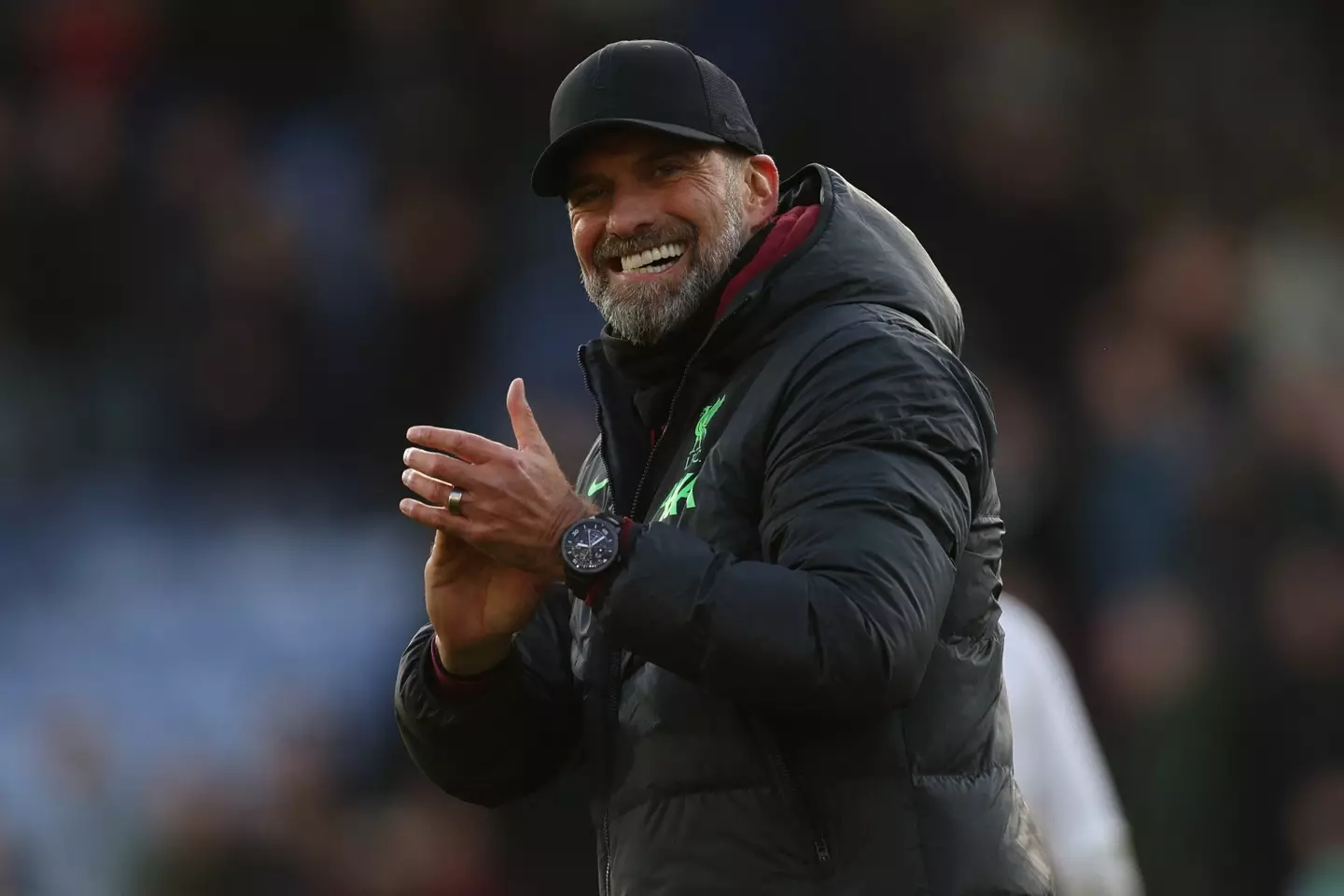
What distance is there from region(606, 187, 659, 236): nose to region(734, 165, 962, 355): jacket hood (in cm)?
24

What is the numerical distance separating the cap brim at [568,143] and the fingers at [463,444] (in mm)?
538

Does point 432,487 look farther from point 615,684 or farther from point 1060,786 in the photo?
point 1060,786

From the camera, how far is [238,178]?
743cm

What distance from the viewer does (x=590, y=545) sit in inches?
91.4

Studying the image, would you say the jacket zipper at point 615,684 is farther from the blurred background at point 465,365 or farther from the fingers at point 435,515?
the blurred background at point 465,365

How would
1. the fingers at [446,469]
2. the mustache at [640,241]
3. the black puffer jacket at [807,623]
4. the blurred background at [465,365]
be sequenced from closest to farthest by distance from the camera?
the black puffer jacket at [807,623], the fingers at [446,469], the mustache at [640,241], the blurred background at [465,365]

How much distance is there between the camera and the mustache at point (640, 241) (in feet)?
9.21

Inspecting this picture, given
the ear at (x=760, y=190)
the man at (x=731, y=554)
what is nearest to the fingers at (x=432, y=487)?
the man at (x=731, y=554)

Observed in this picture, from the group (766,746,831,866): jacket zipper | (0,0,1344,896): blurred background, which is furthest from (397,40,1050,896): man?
(0,0,1344,896): blurred background

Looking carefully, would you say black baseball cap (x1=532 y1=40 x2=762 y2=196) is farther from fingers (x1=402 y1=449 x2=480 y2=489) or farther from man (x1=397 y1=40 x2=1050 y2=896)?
fingers (x1=402 y1=449 x2=480 y2=489)

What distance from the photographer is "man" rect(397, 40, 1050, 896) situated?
7.48 feet

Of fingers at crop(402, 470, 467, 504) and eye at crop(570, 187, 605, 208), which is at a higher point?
eye at crop(570, 187, 605, 208)

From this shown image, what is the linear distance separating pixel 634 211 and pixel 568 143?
0.14m

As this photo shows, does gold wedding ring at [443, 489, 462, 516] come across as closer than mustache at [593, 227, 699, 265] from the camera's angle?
Yes
